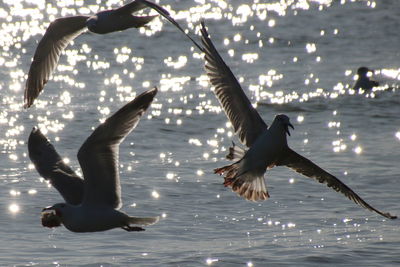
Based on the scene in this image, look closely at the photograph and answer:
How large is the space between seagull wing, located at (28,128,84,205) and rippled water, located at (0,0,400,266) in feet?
6.59

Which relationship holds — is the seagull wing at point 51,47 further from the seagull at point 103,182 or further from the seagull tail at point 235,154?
the seagull tail at point 235,154

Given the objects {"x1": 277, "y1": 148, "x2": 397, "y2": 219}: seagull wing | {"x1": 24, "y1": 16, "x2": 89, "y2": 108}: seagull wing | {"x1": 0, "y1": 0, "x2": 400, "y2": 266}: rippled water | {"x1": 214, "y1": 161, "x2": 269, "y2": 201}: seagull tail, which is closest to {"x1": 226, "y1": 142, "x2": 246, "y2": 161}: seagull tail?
{"x1": 214, "y1": 161, "x2": 269, "y2": 201}: seagull tail

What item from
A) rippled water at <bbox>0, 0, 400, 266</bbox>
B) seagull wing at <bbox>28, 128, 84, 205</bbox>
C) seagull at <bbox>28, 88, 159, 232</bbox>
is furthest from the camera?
rippled water at <bbox>0, 0, 400, 266</bbox>

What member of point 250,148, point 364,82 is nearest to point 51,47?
point 250,148

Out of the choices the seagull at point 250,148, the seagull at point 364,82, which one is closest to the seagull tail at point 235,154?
the seagull at point 250,148

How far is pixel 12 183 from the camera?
14773 mm

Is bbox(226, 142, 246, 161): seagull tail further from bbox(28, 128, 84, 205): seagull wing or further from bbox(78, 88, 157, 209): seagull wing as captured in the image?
bbox(28, 128, 84, 205): seagull wing

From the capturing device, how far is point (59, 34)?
1117 cm

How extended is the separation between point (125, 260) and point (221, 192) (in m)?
3.47

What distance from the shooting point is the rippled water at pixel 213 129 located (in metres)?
12.0

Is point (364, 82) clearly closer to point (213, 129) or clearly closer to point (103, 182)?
point (213, 129)

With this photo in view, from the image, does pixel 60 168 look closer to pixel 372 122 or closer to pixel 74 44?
pixel 372 122

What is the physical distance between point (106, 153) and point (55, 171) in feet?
2.78

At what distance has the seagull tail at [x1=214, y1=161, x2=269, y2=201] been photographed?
9062mm
